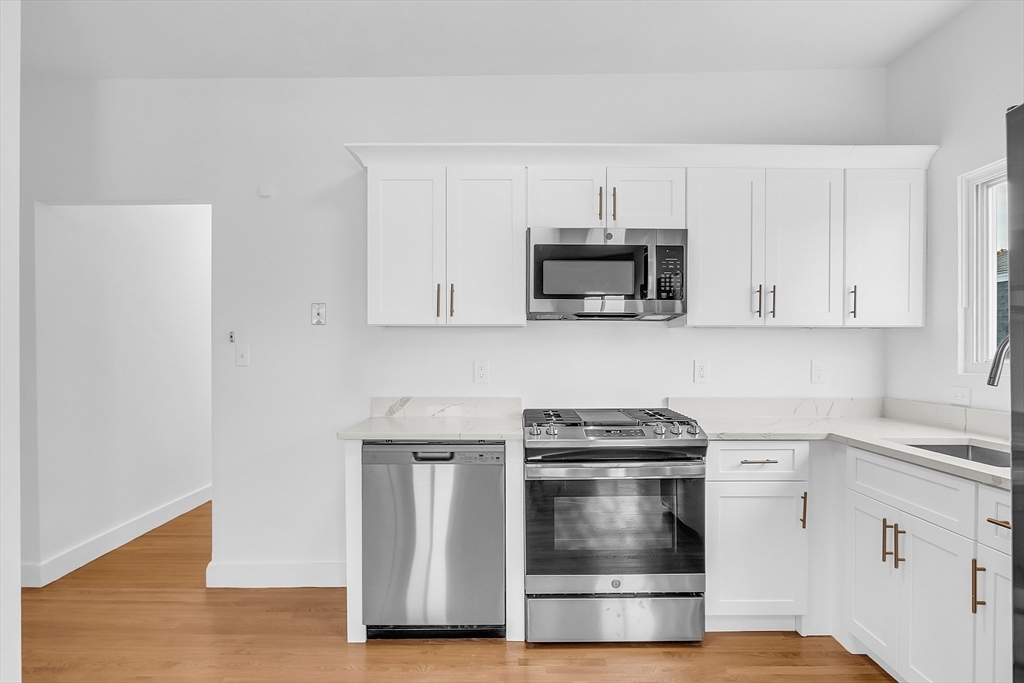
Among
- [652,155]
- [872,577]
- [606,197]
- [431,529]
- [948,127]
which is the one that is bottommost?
[872,577]

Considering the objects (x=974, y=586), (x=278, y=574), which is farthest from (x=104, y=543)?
(x=974, y=586)

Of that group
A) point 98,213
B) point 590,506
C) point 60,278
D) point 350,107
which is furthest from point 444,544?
point 98,213

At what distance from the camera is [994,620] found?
1.87m

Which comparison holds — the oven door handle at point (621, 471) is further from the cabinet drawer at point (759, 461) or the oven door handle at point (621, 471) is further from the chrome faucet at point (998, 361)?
the chrome faucet at point (998, 361)

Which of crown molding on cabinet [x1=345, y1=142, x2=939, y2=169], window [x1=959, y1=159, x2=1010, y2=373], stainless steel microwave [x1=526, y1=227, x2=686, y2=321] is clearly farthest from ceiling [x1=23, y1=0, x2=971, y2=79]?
stainless steel microwave [x1=526, y1=227, x2=686, y2=321]

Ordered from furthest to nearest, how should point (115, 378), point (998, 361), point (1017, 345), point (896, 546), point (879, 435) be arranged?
1. point (115, 378)
2. point (879, 435)
3. point (896, 546)
4. point (998, 361)
5. point (1017, 345)

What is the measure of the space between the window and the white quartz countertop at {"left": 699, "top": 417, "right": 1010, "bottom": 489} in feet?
1.30

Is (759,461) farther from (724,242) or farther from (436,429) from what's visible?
(436,429)

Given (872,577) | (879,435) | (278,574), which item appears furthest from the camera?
(278,574)

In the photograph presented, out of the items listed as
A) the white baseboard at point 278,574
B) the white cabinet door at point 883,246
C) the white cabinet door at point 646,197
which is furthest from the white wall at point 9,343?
the white cabinet door at point 883,246

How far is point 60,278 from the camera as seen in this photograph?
3611 millimetres

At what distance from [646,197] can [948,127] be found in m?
1.37

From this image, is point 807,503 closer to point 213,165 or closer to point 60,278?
point 213,165

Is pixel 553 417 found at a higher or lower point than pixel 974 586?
higher
